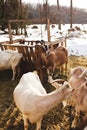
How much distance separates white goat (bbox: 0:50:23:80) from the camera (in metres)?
8.88

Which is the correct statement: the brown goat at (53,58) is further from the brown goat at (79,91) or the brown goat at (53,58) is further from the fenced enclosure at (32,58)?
the brown goat at (79,91)

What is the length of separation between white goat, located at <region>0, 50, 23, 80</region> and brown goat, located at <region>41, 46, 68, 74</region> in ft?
3.75

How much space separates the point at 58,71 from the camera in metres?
9.98

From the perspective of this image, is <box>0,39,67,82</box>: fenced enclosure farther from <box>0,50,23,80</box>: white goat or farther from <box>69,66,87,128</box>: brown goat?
<box>69,66,87,128</box>: brown goat

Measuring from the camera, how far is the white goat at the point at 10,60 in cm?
888

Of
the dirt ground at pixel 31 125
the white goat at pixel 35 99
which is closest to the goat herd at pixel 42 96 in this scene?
the white goat at pixel 35 99

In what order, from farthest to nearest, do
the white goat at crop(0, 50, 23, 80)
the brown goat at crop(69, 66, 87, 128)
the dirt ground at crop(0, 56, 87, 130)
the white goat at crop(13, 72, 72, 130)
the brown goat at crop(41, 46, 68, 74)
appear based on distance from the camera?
the white goat at crop(0, 50, 23, 80) < the brown goat at crop(41, 46, 68, 74) < the dirt ground at crop(0, 56, 87, 130) < the brown goat at crop(69, 66, 87, 128) < the white goat at crop(13, 72, 72, 130)

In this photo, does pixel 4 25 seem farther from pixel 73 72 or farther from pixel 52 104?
pixel 52 104

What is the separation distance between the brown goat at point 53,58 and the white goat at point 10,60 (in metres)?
1.14

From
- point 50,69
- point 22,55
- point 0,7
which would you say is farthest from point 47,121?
point 0,7

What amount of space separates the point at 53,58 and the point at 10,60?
1.60 meters

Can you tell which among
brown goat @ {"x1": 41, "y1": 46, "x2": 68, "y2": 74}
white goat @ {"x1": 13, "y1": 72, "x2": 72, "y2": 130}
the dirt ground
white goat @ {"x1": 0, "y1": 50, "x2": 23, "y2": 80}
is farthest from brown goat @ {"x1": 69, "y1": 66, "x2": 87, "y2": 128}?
white goat @ {"x1": 0, "y1": 50, "x2": 23, "y2": 80}

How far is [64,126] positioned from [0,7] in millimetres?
20259

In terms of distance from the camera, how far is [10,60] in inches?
351
